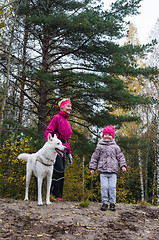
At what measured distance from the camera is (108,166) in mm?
4832

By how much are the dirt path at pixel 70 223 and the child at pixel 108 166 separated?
318 millimetres

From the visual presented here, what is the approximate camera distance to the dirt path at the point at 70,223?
134 inches

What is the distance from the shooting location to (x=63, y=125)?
5.30 meters

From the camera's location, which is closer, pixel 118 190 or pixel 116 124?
pixel 116 124

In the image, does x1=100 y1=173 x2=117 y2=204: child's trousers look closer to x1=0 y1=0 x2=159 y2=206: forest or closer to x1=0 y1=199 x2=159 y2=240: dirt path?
x1=0 y1=199 x2=159 y2=240: dirt path

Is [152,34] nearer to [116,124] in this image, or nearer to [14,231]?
[116,124]

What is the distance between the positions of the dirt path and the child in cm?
32

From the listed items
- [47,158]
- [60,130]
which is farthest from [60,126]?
[47,158]

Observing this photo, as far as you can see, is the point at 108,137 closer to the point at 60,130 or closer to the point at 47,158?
the point at 60,130

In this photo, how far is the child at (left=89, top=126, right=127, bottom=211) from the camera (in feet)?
15.9

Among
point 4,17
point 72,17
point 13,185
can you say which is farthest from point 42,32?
point 13,185

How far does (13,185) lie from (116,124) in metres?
4.65

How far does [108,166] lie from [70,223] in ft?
4.76

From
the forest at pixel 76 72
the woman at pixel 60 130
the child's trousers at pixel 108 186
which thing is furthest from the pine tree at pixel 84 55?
the child's trousers at pixel 108 186
